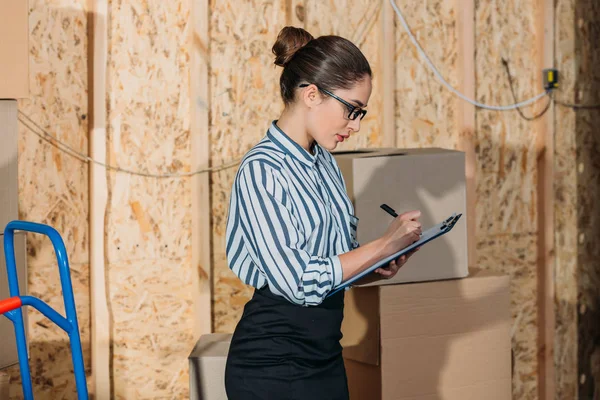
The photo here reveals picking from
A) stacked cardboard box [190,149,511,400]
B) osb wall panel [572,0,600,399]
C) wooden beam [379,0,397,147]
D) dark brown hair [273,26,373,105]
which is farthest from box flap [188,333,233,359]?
osb wall panel [572,0,600,399]

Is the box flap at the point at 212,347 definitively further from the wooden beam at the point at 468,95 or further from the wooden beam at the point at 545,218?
the wooden beam at the point at 545,218

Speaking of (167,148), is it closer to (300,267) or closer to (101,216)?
(101,216)

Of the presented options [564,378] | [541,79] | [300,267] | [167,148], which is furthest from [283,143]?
[564,378]

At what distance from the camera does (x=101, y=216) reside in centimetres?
319

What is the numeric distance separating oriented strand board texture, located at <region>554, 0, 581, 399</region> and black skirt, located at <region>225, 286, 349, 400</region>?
2.30m

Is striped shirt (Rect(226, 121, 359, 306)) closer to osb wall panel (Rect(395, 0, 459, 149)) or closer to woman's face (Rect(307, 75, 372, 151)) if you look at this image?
woman's face (Rect(307, 75, 372, 151))

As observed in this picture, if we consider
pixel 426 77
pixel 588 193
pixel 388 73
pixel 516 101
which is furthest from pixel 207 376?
pixel 588 193

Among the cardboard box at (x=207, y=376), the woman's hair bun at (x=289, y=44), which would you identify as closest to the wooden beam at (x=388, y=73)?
the cardboard box at (x=207, y=376)

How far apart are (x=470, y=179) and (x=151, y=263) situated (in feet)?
4.71

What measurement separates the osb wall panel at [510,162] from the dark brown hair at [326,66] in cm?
194

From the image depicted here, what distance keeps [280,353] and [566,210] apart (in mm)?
2448

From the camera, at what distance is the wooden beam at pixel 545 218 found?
12.2 ft

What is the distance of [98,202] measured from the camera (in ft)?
10.5

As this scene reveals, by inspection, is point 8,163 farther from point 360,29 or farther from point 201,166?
point 360,29
